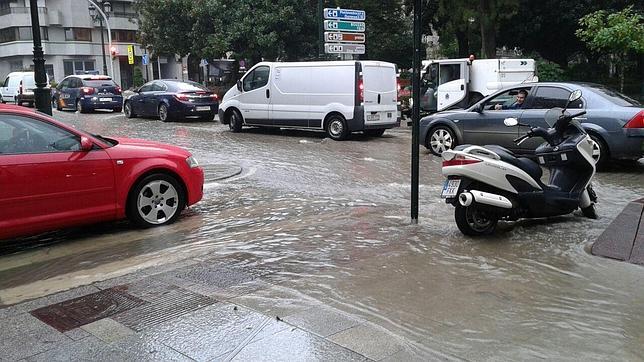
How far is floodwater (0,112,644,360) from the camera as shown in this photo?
413 cm

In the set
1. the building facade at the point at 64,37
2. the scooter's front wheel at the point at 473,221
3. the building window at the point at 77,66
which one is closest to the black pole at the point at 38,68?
the scooter's front wheel at the point at 473,221

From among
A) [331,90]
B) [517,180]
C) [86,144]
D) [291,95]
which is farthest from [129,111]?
[517,180]

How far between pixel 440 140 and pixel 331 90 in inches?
153

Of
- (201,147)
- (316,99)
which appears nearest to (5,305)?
(201,147)

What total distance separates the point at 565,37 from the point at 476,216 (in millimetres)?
26036

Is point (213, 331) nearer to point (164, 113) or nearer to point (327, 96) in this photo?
point (327, 96)

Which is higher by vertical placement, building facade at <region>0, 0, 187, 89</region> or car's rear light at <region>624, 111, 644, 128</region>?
building facade at <region>0, 0, 187, 89</region>

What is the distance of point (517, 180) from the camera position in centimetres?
636

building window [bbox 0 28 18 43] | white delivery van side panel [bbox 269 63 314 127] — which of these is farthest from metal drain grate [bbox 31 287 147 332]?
building window [bbox 0 28 18 43]

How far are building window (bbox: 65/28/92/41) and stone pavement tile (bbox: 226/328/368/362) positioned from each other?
6162cm

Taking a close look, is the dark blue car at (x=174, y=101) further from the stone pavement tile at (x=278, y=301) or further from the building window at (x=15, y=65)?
the building window at (x=15, y=65)

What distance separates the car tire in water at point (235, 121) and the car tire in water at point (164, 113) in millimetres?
3502

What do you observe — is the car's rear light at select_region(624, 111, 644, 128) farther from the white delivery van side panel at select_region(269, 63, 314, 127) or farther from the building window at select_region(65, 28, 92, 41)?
the building window at select_region(65, 28, 92, 41)

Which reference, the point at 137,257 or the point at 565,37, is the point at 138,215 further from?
the point at 565,37
